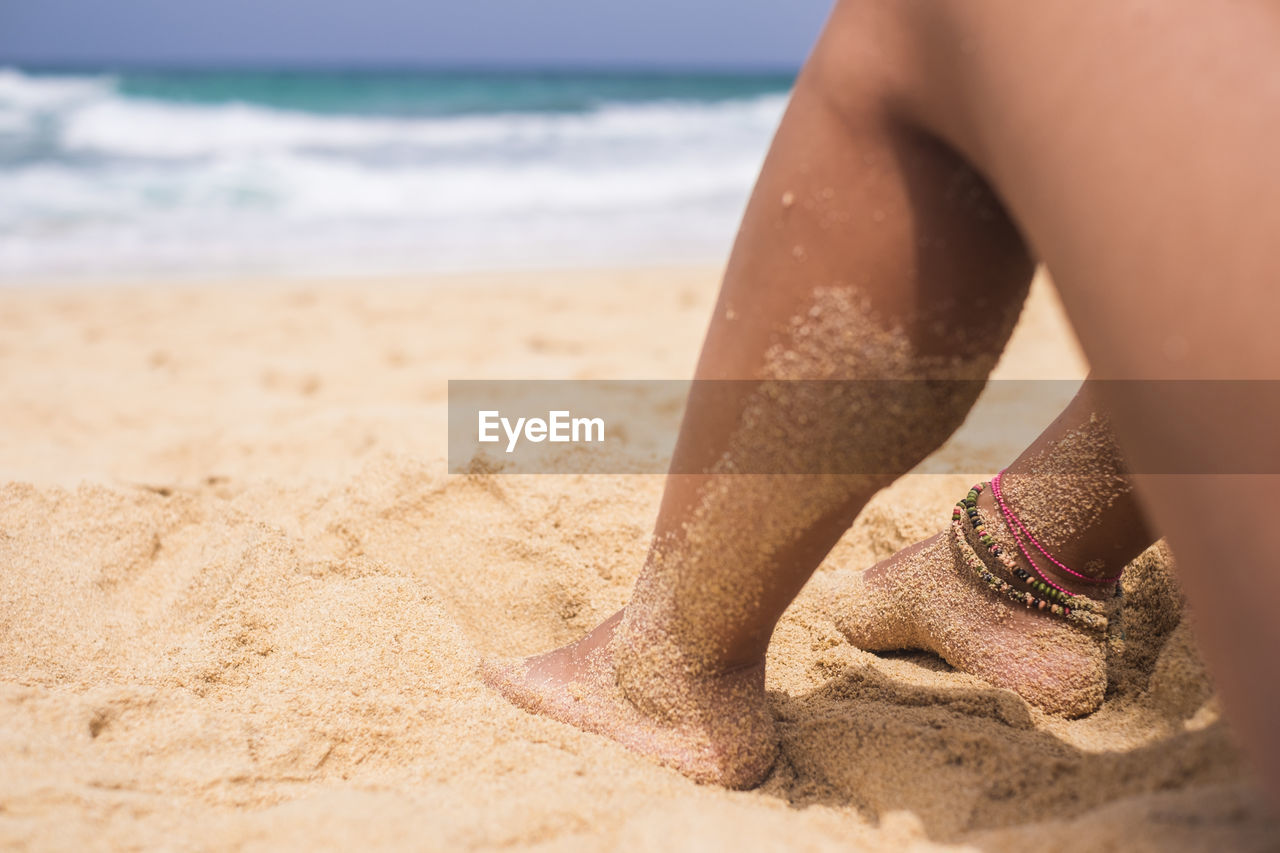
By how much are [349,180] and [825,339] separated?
6.56 m

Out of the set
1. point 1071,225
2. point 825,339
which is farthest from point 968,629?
point 1071,225

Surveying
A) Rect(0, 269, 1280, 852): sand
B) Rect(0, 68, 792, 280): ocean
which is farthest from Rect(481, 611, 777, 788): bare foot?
Rect(0, 68, 792, 280): ocean

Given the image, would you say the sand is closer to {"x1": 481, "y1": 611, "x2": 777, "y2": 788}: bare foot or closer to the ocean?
{"x1": 481, "y1": 611, "x2": 777, "y2": 788}: bare foot

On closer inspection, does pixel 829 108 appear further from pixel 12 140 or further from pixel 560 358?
pixel 12 140

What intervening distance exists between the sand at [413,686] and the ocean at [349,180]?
284cm

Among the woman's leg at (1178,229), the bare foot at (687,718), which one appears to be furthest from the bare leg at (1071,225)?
the bare foot at (687,718)

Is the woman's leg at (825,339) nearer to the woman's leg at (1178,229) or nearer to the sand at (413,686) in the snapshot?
the woman's leg at (1178,229)

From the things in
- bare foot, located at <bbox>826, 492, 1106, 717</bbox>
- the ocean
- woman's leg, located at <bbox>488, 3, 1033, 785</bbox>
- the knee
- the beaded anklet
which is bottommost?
bare foot, located at <bbox>826, 492, 1106, 717</bbox>

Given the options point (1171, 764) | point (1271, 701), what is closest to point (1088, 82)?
point (1271, 701)

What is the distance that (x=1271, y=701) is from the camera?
0.53 m

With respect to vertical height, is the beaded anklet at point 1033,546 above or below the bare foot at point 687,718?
above

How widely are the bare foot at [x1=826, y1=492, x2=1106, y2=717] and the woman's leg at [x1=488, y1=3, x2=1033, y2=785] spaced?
35 centimetres

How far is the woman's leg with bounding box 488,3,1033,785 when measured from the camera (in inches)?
26.5

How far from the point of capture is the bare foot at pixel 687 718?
3.01ft
